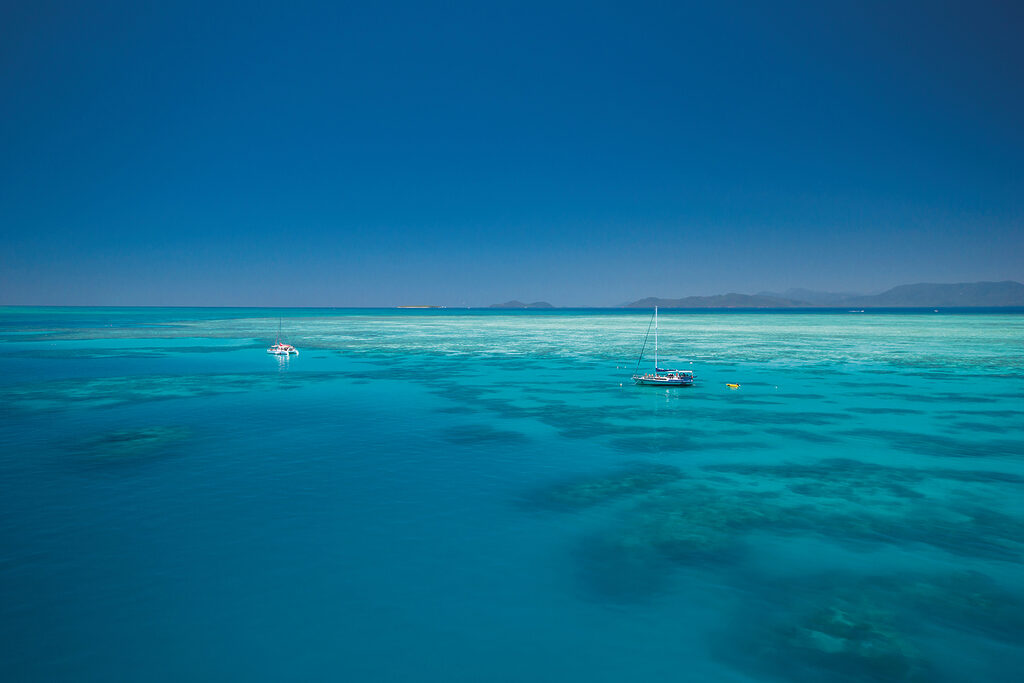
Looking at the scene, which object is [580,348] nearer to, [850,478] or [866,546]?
[850,478]

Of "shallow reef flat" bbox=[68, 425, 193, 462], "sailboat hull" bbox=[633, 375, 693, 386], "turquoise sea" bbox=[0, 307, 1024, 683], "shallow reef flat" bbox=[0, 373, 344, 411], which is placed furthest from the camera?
"sailboat hull" bbox=[633, 375, 693, 386]

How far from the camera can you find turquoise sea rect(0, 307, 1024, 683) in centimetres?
1130

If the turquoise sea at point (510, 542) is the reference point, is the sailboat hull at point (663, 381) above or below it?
above

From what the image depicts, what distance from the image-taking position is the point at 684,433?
29094 mm

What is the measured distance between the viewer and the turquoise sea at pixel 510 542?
11305 millimetres

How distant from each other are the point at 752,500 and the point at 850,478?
542 centimetres

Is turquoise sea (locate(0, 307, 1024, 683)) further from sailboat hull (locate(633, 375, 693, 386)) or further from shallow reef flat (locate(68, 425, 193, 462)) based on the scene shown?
sailboat hull (locate(633, 375, 693, 386))

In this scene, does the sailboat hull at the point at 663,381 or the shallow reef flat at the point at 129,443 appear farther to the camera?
the sailboat hull at the point at 663,381

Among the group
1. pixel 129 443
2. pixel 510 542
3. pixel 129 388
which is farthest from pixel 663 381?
pixel 129 388

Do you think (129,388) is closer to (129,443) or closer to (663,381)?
(129,443)

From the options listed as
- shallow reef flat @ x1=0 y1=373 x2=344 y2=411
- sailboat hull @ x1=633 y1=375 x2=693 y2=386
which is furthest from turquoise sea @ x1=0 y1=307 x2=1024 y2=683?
sailboat hull @ x1=633 y1=375 x2=693 y2=386

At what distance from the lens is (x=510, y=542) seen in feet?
53.5

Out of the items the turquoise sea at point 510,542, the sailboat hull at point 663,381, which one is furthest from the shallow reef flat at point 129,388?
the sailboat hull at point 663,381

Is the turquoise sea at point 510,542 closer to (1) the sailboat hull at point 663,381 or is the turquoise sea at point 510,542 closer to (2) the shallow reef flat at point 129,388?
(2) the shallow reef flat at point 129,388
